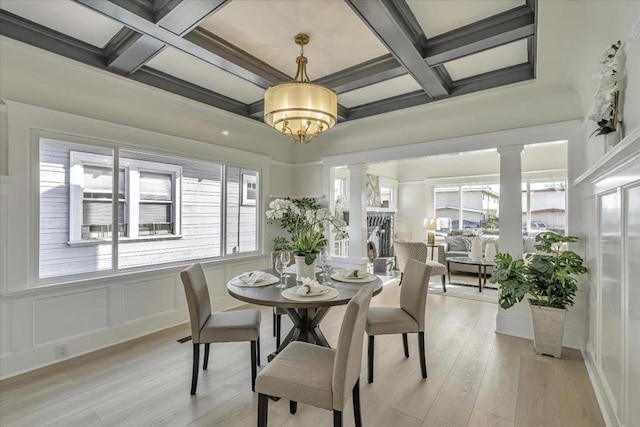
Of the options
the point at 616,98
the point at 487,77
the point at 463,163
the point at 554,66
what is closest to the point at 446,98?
the point at 487,77

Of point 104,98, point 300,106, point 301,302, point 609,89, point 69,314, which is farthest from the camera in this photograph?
point 104,98

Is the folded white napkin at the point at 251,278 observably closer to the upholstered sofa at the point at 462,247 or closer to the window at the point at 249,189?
the window at the point at 249,189

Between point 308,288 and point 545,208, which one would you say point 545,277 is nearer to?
point 308,288

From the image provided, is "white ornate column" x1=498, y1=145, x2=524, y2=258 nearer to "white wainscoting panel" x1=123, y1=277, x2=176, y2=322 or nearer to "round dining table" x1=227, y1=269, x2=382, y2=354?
"round dining table" x1=227, y1=269, x2=382, y2=354

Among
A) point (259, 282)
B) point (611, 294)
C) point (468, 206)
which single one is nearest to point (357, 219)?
point (259, 282)

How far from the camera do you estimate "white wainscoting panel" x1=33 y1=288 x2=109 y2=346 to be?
8.89ft

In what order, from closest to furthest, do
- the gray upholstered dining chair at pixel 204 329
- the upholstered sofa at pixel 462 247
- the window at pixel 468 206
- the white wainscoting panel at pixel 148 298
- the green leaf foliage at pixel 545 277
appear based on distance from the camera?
the gray upholstered dining chair at pixel 204 329
the green leaf foliage at pixel 545 277
the white wainscoting panel at pixel 148 298
the upholstered sofa at pixel 462 247
the window at pixel 468 206

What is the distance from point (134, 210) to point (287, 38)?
2.54m

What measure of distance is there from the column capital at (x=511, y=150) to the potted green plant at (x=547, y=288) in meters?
1.00

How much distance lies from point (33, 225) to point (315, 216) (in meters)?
2.50

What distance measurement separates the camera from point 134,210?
3.51m

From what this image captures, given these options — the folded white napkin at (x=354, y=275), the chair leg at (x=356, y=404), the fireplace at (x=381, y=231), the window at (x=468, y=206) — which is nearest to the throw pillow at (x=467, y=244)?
the window at (x=468, y=206)

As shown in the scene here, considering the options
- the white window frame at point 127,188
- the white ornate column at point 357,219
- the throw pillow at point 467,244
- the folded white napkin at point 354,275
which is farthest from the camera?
the throw pillow at point 467,244

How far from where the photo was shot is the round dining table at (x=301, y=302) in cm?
205
